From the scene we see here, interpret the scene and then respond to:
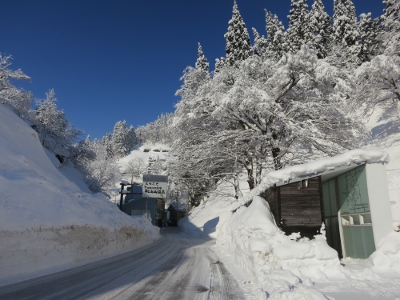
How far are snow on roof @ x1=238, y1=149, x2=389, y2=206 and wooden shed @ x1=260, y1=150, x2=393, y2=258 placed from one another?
0.02 meters

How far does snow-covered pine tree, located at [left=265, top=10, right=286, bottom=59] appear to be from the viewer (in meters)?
41.5

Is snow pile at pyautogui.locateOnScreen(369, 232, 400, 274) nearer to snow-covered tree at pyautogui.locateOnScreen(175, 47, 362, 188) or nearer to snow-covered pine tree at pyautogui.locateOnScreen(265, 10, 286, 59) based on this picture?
snow-covered tree at pyautogui.locateOnScreen(175, 47, 362, 188)

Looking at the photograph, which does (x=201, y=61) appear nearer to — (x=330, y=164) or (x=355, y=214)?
(x=330, y=164)

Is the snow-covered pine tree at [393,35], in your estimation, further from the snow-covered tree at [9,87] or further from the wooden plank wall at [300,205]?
the snow-covered tree at [9,87]

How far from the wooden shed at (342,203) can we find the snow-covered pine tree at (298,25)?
36.6 m

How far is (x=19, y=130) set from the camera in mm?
18734

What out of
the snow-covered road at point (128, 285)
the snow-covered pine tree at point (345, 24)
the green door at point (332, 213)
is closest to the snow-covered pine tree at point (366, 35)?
the snow-covered pine tree at point (345, 24)

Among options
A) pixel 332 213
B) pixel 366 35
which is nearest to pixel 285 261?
pixel 332 213

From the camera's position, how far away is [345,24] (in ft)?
136

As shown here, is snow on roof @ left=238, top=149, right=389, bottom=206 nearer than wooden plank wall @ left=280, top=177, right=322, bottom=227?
Yes

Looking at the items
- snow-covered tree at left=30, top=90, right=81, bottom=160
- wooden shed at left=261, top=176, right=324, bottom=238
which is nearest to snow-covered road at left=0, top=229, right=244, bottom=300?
wooden shed at left=261, top=176, right=324, bottom=238

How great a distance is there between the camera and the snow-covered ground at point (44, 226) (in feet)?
23.3

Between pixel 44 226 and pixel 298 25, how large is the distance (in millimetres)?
47590

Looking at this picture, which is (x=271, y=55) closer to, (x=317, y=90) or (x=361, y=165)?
(x=317, y=90)
